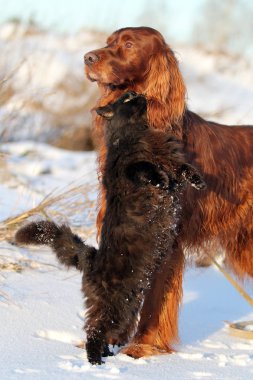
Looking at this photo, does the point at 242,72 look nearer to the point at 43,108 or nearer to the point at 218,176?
the point at 43,108

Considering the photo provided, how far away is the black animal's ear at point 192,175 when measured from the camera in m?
3.62

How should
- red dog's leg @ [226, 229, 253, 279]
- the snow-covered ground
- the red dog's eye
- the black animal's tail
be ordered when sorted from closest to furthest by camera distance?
the snow-covered ground → the black animal's tail → the red dog's eye → red dog's leg @ [226, 229, 253, 279]

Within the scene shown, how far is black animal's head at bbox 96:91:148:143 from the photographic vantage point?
383cm

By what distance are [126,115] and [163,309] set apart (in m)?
1.10

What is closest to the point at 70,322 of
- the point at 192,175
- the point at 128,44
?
the point at 192,175

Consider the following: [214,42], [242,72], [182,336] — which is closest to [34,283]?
[182,336]

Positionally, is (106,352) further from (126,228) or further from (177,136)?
(177,136)

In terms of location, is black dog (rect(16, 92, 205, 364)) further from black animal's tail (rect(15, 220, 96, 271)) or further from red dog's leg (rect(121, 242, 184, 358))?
red dog's leg (rect(121, 242, 184, 358))

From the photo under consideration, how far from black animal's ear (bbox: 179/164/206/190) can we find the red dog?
338 millimetres

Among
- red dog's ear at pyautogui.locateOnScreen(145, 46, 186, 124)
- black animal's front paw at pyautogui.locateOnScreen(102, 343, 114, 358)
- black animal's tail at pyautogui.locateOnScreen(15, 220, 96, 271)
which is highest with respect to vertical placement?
red dog's ear at pyautogui.locateOnScreen(145, 46, 186, 124)

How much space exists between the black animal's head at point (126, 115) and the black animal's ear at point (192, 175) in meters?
0.37

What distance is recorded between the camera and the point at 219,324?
4.55 meters

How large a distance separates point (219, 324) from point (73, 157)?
5.88m

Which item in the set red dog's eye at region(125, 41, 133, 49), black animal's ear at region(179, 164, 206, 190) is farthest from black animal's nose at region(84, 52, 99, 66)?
black animal's ear at region(179, 164, 206, 190)
